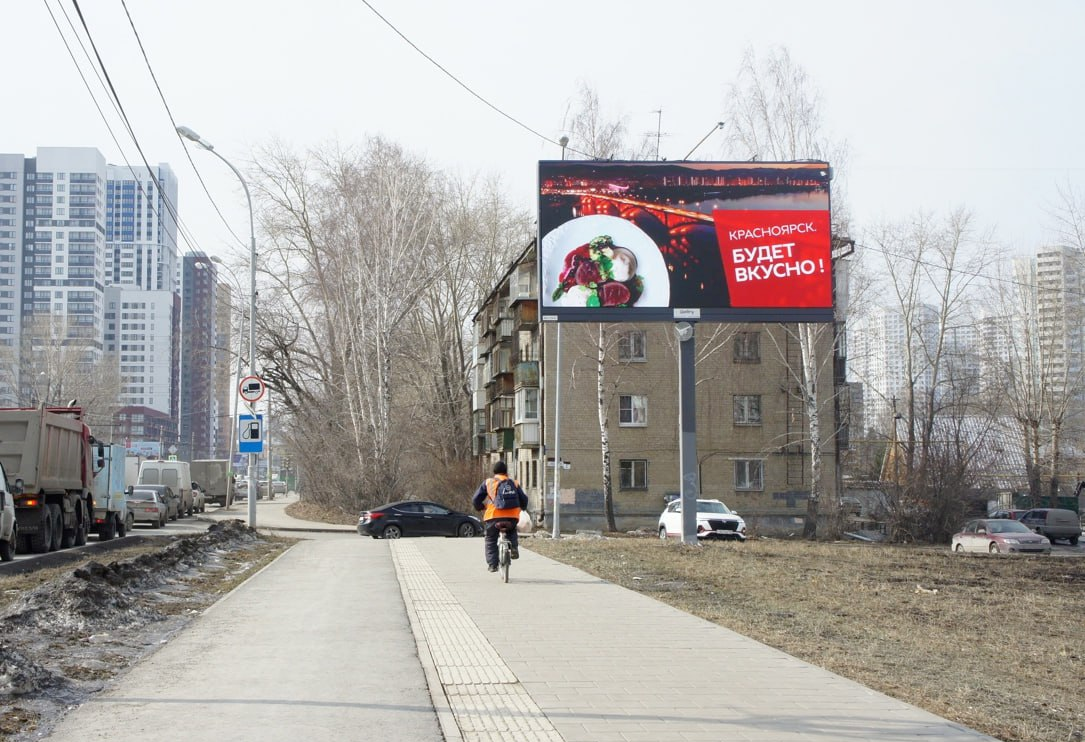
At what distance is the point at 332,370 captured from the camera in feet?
167

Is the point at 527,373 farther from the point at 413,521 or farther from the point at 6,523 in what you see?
the point at 6,523

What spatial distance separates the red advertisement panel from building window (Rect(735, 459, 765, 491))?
26.8 meters

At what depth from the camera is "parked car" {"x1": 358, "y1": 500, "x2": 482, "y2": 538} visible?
36.3m

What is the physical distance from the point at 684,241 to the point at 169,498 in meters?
30.8

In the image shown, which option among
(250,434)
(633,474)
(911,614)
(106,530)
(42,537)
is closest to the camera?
(911,614)

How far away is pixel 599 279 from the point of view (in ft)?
80.9

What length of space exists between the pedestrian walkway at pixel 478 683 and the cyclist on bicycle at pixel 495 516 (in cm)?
253

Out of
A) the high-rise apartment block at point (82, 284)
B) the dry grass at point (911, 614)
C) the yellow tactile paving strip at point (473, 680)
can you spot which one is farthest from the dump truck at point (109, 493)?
the high-rise apartment block at point (82, 284)

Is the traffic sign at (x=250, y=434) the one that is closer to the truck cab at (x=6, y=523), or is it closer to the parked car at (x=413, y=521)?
the truck cab at (x=6, y=523)

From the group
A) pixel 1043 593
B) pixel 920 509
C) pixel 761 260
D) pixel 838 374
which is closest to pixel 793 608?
pixel 1043 593

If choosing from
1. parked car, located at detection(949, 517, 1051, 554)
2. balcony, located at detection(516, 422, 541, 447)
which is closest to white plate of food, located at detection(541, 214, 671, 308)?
parked car, located at detection(949, 517, 1051, 554)

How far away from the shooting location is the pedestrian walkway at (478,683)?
6.34 m

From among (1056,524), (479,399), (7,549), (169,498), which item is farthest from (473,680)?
(479,399)

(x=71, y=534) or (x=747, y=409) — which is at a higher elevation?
(x=747, y=409)
